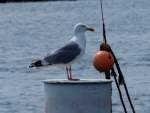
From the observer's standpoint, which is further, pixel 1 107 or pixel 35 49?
pixel 35 49

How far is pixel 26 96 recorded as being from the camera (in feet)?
78.6

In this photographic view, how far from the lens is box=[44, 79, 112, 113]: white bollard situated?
1527 centimetres

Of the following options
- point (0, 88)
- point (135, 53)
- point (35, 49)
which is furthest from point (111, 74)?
point (35, 49)

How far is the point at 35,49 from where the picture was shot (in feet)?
132

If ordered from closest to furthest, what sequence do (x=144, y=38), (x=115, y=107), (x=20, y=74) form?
(x=115, y=107) < (x=20, y=74) < (x=144, y=38)

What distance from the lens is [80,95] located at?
15281 millimetres

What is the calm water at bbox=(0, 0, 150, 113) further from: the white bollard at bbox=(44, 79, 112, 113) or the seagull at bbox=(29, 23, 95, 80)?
the white bollard at bbox=(44, 79, 112, 113)

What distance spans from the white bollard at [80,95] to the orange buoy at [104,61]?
61 centimetres

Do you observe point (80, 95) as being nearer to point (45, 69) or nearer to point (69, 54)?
point (69, 54)

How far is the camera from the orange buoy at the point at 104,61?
15930 mm

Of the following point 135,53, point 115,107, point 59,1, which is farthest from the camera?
point 59,1

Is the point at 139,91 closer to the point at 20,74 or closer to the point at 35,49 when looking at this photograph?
the point at 20,74

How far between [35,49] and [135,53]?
5.50 metres

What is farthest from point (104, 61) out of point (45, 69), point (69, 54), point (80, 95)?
point (45, 69)
